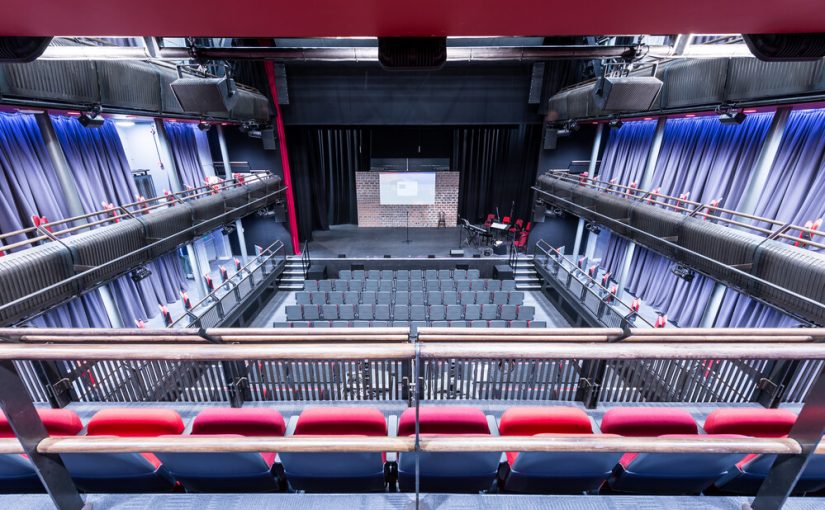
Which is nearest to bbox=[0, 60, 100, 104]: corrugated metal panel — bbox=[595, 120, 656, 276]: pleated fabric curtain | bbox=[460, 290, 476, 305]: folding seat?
bbox=[460, 290, 476, 305]: folding seat

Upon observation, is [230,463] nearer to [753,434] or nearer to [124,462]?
[124,462]

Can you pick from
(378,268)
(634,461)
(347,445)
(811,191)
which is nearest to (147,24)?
(347,445)

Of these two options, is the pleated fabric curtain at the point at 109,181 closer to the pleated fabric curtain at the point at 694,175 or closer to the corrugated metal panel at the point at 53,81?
the corrugated metal panel at the point at 53,81

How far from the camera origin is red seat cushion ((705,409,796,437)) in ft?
6.95

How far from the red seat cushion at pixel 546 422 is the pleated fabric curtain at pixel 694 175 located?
29.6ft

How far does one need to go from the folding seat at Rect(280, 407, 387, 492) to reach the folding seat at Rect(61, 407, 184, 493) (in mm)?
789

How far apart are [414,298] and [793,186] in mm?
8577

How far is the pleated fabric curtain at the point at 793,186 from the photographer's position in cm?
643

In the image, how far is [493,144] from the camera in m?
17.5

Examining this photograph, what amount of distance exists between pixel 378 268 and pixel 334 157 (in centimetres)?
728

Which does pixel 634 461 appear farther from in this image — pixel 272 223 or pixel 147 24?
pixel 272 223

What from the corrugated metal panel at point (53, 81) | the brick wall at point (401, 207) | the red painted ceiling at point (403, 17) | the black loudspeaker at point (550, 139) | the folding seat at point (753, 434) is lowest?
the brick wall at point (401, 207)

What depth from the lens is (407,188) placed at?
55.0ft

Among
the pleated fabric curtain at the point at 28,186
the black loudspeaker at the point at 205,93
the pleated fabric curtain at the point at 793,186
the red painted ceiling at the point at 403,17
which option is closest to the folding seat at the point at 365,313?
the black loudspeaker at the point at 205,93
